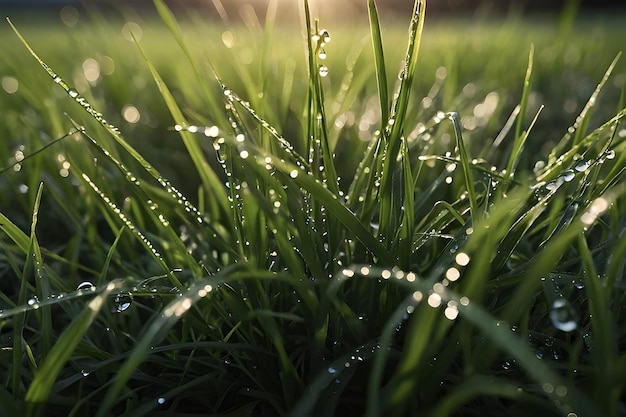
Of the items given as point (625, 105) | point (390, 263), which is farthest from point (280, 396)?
point (625, 105)

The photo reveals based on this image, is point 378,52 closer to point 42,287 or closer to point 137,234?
point 137,234

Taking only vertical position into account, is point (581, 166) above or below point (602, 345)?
above

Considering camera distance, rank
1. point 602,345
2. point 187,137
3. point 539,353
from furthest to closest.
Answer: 1. point 187,137
2. point 539,353
3. point 602,345

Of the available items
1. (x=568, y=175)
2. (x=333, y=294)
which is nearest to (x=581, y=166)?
(x=568, y=175)

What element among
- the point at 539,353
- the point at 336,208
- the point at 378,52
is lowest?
the point at 539,353

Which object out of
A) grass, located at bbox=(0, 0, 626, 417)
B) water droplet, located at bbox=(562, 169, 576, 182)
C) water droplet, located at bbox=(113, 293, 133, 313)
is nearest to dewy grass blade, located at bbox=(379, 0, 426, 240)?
grass, located at bbox=(0, 0, 626, 417)

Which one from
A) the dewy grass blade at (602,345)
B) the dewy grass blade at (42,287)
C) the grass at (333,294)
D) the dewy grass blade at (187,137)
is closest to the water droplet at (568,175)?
the grass at (333,294)

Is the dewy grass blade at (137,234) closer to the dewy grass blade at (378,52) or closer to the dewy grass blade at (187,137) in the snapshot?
the dewy grass blade at (187,137)

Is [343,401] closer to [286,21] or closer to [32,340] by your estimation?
[32,340]
